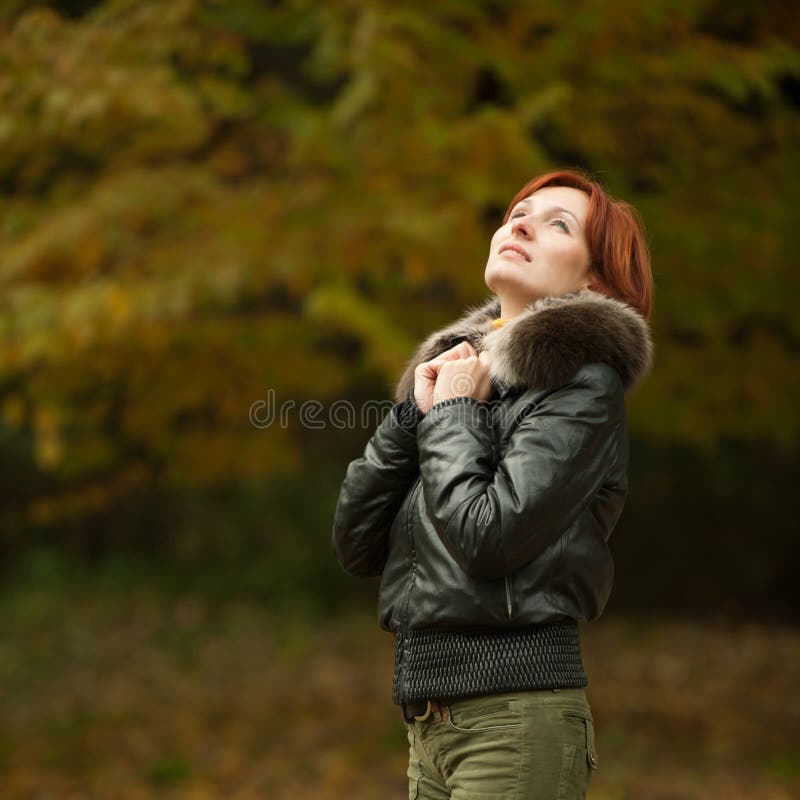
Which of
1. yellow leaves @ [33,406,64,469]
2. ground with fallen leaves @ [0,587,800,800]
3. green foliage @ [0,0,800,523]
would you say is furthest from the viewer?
ground with fallen leaves @ [0,587,800,800]

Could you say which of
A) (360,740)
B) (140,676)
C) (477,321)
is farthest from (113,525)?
(477,321)

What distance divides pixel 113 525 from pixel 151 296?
7773 mm

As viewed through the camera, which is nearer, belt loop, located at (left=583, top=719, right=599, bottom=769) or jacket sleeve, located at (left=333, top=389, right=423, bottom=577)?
belt loop, located at (left=583, top=719, right=599, bottom=769)

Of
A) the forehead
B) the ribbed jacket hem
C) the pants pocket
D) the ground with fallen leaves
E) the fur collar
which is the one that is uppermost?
the forehead

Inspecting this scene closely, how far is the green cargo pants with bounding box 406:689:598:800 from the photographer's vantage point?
187 centimetres

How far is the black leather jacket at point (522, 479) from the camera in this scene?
1.83 metres

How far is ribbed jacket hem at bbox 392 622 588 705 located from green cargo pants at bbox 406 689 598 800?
0.03 meters

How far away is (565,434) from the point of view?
1.86 meters

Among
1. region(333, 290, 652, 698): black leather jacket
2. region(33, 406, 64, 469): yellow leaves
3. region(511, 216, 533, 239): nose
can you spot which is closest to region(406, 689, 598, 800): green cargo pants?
region(333, 290, 652, 698): black leather jacket

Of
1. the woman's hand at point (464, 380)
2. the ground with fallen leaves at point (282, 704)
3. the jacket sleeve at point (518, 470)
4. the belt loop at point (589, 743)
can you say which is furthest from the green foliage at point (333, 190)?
the belt loop at point (589, 743)

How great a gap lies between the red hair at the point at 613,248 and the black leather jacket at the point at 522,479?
0.46 feet

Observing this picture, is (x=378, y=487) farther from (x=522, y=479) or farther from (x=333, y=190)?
(x=333, y=190)

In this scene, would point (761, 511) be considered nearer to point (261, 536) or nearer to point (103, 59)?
point (261, 536)

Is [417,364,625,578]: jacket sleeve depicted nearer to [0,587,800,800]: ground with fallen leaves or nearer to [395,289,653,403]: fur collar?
[395,289,653,403]: fur collar
